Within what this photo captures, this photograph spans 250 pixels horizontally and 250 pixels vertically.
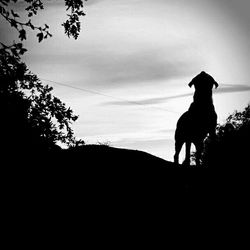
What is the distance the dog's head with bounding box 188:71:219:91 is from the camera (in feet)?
46.5

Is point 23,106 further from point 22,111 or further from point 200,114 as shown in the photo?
point 200,114

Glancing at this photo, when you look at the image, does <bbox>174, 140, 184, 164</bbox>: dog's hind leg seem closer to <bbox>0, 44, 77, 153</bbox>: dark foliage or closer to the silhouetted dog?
the silhouetted dog

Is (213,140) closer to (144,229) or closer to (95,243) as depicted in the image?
(144,229)

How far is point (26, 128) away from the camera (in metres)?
9.45

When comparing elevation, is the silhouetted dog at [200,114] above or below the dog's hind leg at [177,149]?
above

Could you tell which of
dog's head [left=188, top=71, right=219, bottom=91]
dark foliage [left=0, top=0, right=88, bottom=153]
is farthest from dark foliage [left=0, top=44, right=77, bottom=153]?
dog's head [left=188, top=71, right=219, bottom=91]

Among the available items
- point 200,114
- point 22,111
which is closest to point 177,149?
point 200,114

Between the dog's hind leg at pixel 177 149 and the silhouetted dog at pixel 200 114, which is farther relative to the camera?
the dog's hind leg at pixel 177 149

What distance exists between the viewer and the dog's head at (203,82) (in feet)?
46.5

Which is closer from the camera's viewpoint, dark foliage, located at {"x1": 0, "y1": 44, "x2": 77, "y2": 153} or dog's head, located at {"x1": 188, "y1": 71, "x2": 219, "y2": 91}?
dark foliage, located at {"x1": 0, "y1": 44, "x2": 77, "y2": 153}

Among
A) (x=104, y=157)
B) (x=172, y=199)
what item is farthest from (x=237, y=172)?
(x=104, y=157)

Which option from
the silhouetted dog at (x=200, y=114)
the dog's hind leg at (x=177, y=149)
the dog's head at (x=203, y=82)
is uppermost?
the dog's head at (x=203, y=82)

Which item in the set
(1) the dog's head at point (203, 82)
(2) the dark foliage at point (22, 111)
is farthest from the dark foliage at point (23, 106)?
(1) the dog's head at point (203, 82)

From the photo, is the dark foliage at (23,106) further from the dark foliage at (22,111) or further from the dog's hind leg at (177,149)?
the dog's hind leg at (177,149)
